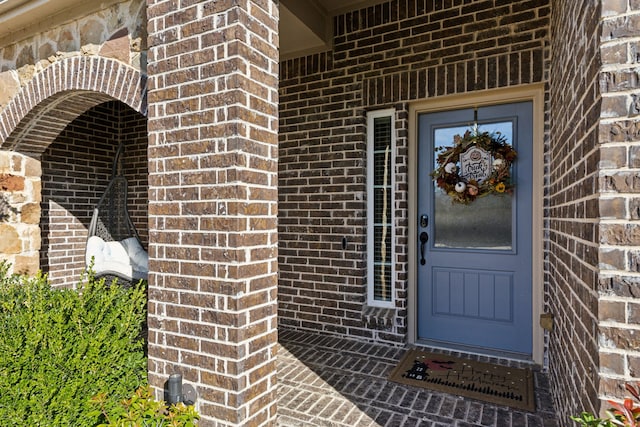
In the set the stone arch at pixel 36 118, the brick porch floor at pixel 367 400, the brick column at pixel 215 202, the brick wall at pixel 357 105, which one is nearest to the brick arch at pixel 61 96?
the stone arch at pixel 36 118

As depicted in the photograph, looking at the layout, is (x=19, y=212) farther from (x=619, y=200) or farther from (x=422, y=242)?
(x=619, y=200)

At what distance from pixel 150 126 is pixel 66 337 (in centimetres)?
118

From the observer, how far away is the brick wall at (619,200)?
3.87 ft

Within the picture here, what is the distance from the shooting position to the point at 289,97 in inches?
158

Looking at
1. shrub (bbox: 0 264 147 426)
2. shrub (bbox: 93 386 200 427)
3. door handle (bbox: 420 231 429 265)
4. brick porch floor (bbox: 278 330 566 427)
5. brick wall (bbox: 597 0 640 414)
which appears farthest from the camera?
door handle (bbox: 420 231 429 265)

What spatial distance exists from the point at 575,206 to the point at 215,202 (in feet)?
5.39

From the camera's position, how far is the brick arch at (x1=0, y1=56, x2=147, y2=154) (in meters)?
2.35

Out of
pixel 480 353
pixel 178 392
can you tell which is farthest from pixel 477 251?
pixel 178 392

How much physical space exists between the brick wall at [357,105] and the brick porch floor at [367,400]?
586 millimetres

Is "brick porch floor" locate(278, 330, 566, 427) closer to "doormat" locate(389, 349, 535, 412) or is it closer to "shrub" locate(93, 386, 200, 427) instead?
"doormat" locate(389, 349, 535, 412)

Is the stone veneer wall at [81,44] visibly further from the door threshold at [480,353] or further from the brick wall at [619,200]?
the door threshold at [480,353]

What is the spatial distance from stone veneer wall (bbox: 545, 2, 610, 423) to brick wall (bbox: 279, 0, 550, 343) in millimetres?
381

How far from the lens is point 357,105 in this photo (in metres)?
3.62

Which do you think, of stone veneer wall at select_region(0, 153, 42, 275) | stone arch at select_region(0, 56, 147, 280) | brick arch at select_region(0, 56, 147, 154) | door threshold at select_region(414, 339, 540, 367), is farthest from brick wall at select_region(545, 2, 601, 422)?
stone veneer wall at select_region(0, 153, 42, 275)
